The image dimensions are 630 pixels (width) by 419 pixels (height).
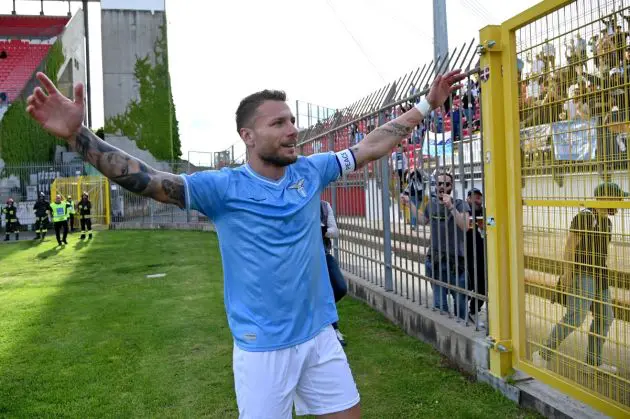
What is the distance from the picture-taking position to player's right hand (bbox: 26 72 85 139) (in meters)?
2.32

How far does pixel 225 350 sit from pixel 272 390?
3.45m

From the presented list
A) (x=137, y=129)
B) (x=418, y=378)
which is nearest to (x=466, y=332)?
(x=418, y=378)

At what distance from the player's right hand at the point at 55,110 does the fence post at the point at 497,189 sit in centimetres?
289

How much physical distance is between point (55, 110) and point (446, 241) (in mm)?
3629

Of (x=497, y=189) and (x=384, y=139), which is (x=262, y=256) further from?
(x=497, y=189)

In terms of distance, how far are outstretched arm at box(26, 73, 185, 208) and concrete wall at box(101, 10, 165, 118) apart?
35903 millimetres

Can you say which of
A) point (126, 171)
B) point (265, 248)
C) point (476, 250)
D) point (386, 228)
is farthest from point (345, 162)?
point (386, 228)

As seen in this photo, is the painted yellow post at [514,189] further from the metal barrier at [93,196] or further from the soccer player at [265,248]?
the metal barrier at [93,196]

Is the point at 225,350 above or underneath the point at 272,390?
underneath

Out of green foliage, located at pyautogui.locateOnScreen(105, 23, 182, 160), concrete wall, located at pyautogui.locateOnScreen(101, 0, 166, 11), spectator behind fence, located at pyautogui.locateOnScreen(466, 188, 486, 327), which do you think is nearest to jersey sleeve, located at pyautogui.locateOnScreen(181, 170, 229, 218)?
spectator behind fence, located at pyautogui.locateOnScreen(466, 188, 486, 327)

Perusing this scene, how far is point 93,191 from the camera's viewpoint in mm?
25250

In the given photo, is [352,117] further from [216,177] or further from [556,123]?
[216,177]

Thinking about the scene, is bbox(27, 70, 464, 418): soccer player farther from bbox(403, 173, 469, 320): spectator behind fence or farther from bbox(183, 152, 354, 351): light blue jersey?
bbox(403, 173, 469, 320): spectator behind fence

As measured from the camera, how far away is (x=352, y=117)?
7.75m
